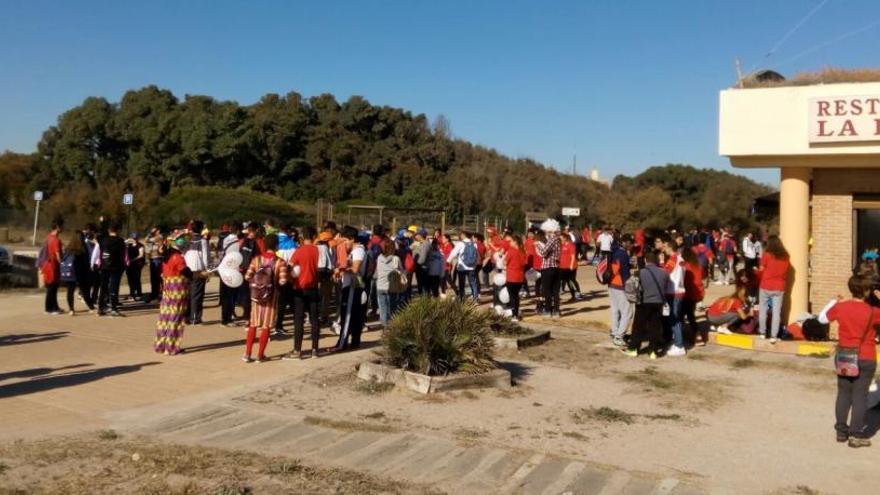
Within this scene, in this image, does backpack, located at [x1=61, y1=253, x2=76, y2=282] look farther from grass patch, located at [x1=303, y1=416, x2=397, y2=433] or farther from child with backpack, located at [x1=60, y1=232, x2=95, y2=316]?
grass patch, located at [x1=303, y1=416, x2=397, y2=433]

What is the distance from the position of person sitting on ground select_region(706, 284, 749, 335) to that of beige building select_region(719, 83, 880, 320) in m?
0.78

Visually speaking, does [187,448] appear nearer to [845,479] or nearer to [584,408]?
[584,408]

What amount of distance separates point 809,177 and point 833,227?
94cm

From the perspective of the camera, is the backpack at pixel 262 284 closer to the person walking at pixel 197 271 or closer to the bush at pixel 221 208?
the person walking at pixel 197 271

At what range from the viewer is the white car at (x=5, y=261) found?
19.8 meters

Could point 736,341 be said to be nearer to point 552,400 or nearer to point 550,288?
point 550,288

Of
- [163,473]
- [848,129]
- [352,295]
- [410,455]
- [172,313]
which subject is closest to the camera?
[163,473]

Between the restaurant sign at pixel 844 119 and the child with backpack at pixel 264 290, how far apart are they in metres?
8.50

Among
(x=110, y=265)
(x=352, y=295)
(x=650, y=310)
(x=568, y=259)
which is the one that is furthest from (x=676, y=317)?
(x=110, y=265)

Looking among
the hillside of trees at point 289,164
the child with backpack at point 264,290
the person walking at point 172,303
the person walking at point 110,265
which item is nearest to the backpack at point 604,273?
the child with backpack at point 264,290

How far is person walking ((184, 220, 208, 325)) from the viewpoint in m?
12.4

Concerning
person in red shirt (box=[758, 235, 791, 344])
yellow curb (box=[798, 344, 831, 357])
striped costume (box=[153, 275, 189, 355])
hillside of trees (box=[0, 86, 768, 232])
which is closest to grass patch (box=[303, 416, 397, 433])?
striped costume (box=[153, 275, 189, 355])

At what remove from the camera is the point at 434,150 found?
214 feet

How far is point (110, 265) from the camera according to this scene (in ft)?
43.4
